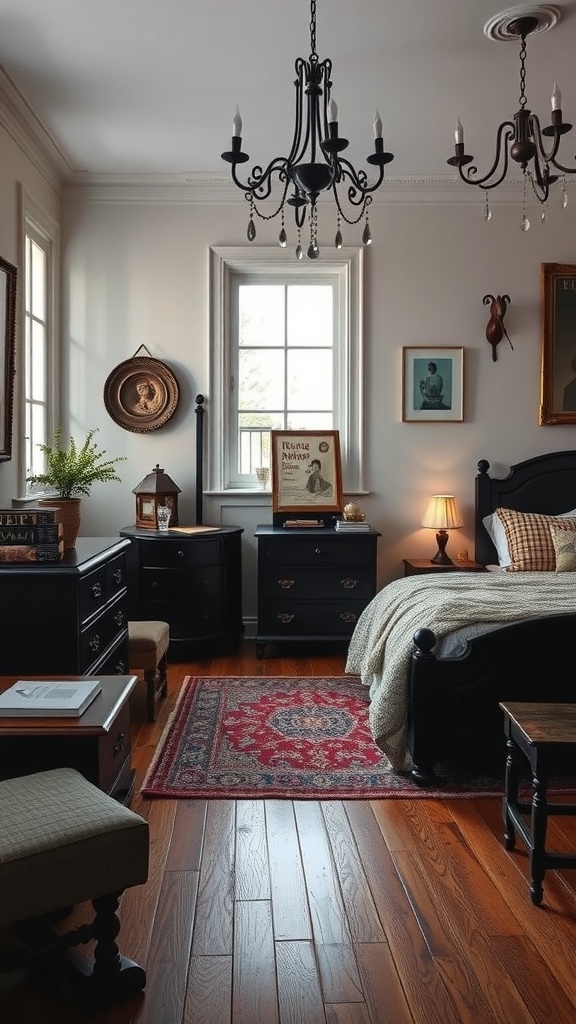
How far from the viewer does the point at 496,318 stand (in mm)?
5250

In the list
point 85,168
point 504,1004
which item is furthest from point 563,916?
point 85,168

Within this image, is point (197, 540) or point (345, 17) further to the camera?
point (197, 540)

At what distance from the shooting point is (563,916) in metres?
2.15

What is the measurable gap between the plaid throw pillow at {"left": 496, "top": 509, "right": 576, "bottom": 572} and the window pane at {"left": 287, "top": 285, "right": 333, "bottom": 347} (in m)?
1.77

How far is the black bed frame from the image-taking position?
9.84 ft

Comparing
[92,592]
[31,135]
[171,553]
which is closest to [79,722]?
[92,592]

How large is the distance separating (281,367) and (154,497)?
4.19 feet

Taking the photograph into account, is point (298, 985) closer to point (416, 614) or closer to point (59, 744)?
point (59, 744)

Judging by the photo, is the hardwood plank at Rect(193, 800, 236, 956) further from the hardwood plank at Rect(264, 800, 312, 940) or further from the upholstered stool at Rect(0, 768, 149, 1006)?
the upholstered stool at Rect(0, 768, 149, 1006)

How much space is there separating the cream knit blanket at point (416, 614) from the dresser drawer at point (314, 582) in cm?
57

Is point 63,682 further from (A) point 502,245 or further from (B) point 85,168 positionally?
(A) point 502,245

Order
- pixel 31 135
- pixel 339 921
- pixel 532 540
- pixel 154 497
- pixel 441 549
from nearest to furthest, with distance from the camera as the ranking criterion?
pixel 339 921 < pixel 31 135 < pixel 532 540 < pixel 154 497 < pixel 441 549

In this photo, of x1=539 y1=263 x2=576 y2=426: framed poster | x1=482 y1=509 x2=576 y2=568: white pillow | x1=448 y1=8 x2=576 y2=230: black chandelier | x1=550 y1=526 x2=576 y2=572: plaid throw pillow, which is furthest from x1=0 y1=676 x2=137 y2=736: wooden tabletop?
x1=539 y1=263 x2=576 y2=426: framed poster

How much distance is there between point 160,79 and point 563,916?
12.5ft
